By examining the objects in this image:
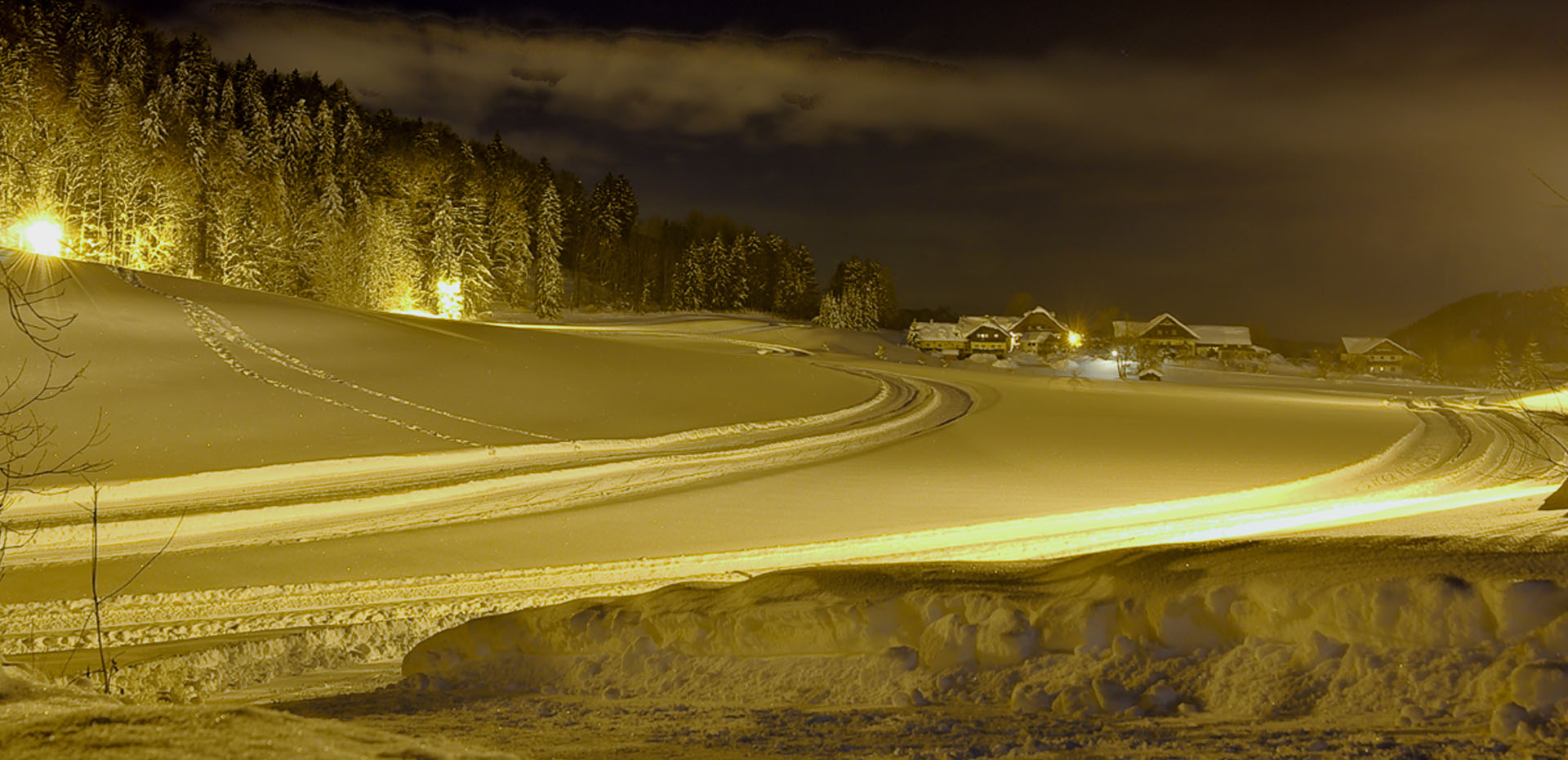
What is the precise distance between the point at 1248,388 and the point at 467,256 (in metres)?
→ 55.0

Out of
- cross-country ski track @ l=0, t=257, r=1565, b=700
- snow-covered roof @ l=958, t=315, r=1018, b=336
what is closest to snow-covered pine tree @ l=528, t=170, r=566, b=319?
snow-covered roof @ l=958, t=315, r=1018, b=336

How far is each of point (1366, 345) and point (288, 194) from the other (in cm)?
10517

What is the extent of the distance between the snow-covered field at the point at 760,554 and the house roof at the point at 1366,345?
63.9 m

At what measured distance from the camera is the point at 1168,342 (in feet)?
334

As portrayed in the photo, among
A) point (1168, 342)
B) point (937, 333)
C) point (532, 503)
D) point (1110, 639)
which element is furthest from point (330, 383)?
point (1168, 342)

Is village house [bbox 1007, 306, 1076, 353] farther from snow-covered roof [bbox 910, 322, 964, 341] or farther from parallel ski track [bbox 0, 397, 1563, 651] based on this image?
parallel ski track [bbox 0, 397, 1563, 651]

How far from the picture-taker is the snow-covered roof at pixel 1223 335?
4171 inches

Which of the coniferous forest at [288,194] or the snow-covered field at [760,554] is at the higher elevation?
the coniferous forest at [288,194]

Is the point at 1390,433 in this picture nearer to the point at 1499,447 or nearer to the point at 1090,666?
the point at 1499,447

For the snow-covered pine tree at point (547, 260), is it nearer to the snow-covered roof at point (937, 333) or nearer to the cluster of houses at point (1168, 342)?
the cluster of houses at point (1168, 342)

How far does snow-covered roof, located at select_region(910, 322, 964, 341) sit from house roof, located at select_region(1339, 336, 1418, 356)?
4069 centimetres

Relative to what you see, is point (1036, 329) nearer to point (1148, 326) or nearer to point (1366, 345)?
point (1148, 326)

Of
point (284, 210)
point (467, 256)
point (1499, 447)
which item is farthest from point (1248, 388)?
point (284, 210)

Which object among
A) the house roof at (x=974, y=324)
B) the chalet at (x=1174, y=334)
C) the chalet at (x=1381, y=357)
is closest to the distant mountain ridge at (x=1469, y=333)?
the chalet at (x=1381, y=357)
